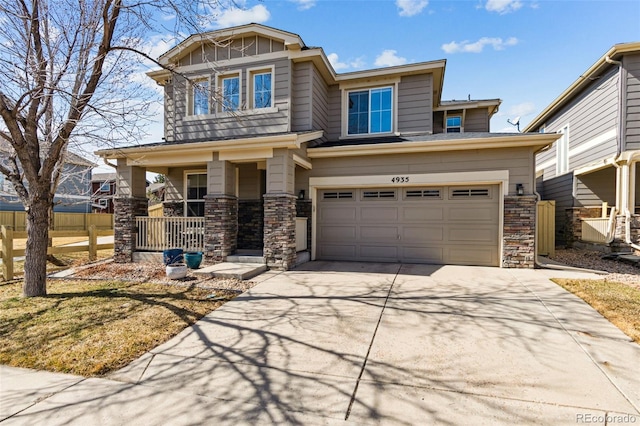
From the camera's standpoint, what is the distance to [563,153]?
13.3 m

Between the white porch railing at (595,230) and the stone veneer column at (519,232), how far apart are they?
430cm

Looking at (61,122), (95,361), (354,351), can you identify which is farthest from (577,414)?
(61,122)

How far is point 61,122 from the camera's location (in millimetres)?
5973

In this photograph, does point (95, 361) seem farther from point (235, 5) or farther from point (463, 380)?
point (235, 5)

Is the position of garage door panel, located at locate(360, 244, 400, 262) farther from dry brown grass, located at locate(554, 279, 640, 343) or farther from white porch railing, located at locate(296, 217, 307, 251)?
dry brown grass, located at locate(554, 279, 640, 343)

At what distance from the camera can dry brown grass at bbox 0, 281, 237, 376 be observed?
3396mm

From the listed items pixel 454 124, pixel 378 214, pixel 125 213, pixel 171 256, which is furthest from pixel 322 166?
pixel 454 124

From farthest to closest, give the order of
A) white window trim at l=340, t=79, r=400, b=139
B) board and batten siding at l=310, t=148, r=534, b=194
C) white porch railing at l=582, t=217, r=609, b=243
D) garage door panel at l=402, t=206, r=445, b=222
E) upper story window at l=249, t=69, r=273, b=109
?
white window trim at l=340, t=79, r=400, b=139, white porch railing at l=582, t=217, r=609, b=243, upper story window at l=249, t=69, r=273, b=109, garage door panel at l=402, t=206, r=445, b=222, board and batten siding at l=310, t=148, r=534, b=194

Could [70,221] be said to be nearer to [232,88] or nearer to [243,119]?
[232,88]

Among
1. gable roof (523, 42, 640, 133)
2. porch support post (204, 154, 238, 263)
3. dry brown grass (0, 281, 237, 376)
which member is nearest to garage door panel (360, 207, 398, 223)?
porch support post (204, 154, 238, 263)

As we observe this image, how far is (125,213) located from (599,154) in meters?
15.2

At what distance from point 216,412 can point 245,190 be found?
8206mm

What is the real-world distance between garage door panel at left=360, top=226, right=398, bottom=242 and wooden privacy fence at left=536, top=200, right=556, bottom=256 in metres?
4.89

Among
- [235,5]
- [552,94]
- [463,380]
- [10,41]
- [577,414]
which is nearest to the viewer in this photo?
[577,414]
